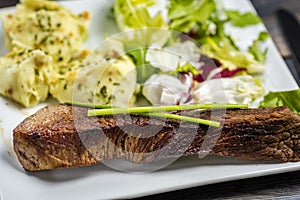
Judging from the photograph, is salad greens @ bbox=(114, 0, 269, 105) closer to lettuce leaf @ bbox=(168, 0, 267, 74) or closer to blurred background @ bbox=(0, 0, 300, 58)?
lettuce leaf @ bbox=(168, 0, 267, 74)

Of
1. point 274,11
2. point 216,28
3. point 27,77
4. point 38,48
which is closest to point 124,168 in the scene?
point 27,77

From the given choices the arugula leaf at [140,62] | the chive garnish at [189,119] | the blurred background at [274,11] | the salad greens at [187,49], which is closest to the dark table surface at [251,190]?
the chive garnish at [189,119]

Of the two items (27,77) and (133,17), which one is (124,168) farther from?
(133,17)

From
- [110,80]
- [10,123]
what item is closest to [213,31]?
[110,80]

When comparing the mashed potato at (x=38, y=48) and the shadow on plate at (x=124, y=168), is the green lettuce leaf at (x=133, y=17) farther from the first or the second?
the shadow on plate at (x=124, y=168)

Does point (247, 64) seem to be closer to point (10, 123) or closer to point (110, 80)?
point (110, 80)

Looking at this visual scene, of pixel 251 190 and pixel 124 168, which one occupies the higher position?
pixel 124 168

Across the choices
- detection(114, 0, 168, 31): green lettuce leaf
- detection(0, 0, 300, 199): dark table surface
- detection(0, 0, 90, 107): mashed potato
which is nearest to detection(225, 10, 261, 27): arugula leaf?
detection(114, 0, 168, 31): green lettuce leaf
